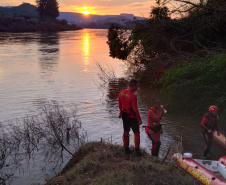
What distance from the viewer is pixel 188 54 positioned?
14.9 metres

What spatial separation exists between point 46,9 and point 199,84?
92871 mm

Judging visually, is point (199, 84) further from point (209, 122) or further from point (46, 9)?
point (46, 9)

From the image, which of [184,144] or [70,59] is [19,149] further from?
[70,59]

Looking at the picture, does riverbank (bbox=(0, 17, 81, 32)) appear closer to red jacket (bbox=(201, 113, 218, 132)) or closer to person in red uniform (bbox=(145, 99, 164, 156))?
person in red uniform (bbox=(145, 99, 164, 156))

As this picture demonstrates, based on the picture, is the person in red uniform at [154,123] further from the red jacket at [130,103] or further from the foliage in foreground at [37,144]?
the foliage in foreground at [37,144]

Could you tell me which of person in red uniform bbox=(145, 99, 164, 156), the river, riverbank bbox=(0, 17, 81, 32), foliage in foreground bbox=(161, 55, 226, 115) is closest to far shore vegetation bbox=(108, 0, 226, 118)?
foliage in foreground bbox=(161, 55, 226, 115)

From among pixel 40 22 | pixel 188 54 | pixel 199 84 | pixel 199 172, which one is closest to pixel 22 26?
pixel 40 22

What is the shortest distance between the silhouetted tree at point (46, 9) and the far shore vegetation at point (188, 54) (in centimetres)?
8134

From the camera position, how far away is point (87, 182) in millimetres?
6375

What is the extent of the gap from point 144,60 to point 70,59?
60.6 ft

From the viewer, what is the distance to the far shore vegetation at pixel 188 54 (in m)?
12.1

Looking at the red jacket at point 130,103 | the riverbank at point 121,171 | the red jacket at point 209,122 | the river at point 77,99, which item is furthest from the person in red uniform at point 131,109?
the river at point 77,99

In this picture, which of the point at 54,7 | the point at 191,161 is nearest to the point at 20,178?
the point at 191,161

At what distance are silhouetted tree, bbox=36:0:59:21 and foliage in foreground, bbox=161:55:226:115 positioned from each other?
90.2 m
